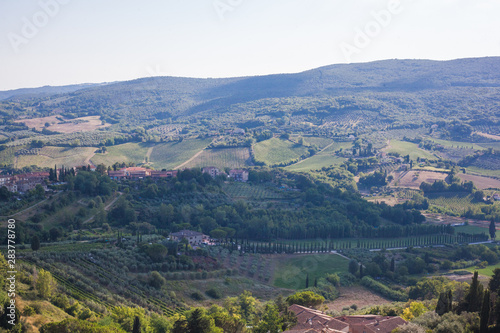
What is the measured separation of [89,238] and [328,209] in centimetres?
3223

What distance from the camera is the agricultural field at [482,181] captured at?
3150 inches

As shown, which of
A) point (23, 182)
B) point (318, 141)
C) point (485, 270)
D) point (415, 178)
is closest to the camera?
point (485, 270)

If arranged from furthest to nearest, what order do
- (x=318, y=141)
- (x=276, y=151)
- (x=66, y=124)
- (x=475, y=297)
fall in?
(x=66, y=124), (x=318, y=141), (x=276, y=151), (x=475, y=297)

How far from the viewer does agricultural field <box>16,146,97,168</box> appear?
83.8 meters

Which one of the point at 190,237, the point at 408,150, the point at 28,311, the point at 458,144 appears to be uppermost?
the point at 458,144

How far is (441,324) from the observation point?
22844 millimetres

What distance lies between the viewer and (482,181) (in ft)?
271

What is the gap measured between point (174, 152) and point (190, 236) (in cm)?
5815

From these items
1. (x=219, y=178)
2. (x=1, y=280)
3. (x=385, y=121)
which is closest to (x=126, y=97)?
(x=385, y=121)

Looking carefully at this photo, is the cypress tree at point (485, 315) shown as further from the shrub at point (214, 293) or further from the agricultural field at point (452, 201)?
the agricultural field at point (452, 201)

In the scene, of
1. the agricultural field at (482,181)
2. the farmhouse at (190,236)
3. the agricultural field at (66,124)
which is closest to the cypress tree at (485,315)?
the farmhouse at (190,236)

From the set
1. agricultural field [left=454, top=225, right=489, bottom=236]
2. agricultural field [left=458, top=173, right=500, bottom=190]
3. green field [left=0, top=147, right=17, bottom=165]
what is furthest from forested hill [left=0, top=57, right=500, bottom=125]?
agricultural field [left=454, top=225, right=489, bottom=236]

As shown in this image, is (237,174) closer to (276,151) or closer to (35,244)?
(276,151)

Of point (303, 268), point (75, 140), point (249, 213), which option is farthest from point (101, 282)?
point (75, 140)
